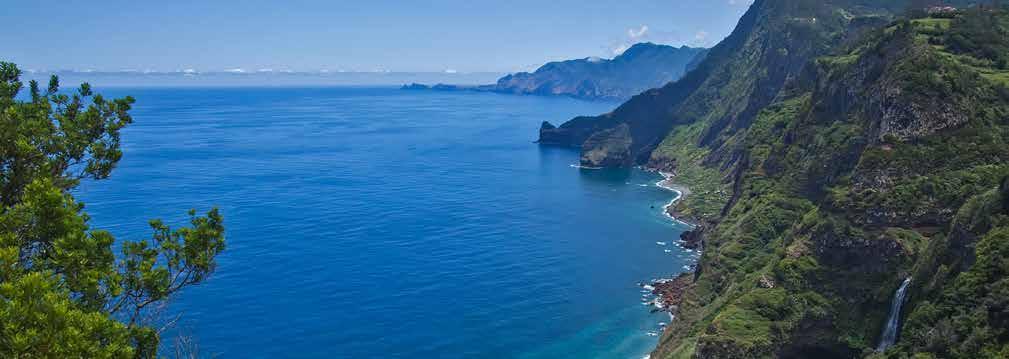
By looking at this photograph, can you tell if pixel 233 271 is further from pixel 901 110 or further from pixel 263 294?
pixel 901 110

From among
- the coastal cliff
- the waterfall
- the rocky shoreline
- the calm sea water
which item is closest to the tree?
the coastal cliff

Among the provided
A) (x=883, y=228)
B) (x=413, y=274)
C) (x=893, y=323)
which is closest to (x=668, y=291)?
(x=883, y=228)

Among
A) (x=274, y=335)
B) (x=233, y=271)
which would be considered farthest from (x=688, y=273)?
(x=233, y=271)

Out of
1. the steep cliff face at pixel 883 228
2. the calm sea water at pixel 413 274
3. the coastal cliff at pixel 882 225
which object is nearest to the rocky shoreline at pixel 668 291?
the coastal cliff at pixel 882 225

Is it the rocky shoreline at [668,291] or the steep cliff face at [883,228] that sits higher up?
the steep cliff face at [883,228]

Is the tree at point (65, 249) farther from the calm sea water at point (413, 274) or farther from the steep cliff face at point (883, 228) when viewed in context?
the calm sea water at point (413, 274)

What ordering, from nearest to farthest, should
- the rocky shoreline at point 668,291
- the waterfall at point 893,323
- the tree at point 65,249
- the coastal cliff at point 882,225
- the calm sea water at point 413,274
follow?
the tree at point 65,249, the coastal cliff at point 882,225, the waterfall at point 893,323, the calm sea water at point 413,274, the rocky shoreline at point 668,291

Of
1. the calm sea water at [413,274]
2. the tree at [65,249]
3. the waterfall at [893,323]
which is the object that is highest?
the tree at [65,249]
